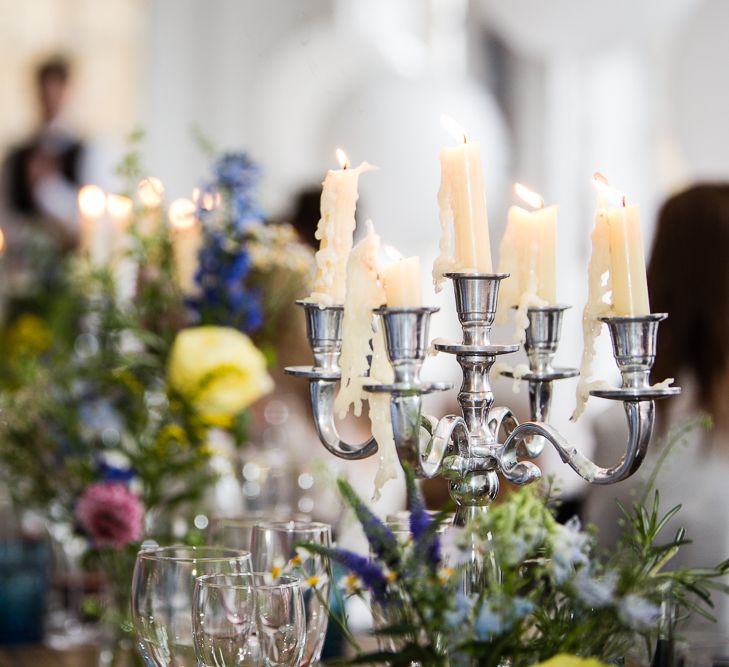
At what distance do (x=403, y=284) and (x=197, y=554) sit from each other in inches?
10.2

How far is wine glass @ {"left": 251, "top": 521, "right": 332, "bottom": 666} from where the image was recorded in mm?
855

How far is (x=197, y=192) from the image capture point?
4.71 ft

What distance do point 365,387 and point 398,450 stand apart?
44 millimetres

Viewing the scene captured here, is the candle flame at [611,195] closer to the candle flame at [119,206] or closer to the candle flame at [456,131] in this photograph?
the candle flame at [456,131]

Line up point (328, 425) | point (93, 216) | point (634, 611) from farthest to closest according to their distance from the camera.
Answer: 1. point (93, 216)
2. point (328, 425)
3. point (634, 611)

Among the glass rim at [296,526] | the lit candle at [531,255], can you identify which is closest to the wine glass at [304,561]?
the glass rim at [296,526]

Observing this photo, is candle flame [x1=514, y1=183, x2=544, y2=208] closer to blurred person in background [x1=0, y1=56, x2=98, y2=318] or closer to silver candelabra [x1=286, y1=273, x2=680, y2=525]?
silver candelabra [x1=286, y1=273, x2=680, y2=525]

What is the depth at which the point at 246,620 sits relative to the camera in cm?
74

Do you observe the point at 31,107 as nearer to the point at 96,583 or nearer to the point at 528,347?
the point at 96,583

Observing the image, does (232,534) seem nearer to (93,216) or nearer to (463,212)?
(463,212)

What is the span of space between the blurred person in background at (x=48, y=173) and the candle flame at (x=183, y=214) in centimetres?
291

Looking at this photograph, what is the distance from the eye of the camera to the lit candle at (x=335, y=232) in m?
0.81

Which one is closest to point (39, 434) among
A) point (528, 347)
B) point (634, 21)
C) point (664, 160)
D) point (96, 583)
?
point (96, 583)

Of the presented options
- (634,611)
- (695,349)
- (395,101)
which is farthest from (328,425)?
(395,101)
